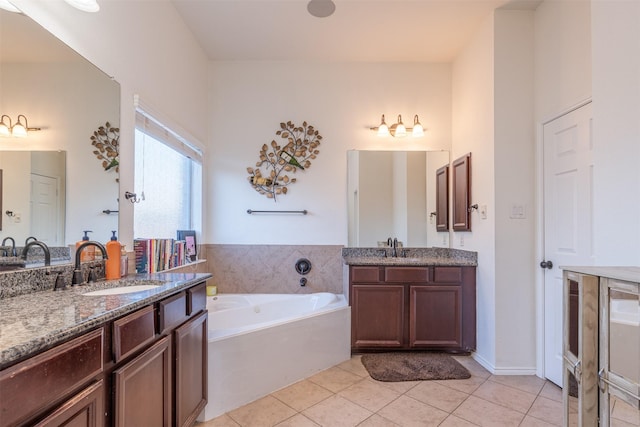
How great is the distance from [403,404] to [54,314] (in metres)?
2.01

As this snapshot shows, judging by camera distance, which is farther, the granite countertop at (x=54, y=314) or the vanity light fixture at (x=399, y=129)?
the vanity light fixture at (x=399, y=129)

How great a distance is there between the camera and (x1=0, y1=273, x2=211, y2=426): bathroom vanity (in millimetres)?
744

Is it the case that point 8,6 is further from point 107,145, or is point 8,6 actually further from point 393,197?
point 393,197

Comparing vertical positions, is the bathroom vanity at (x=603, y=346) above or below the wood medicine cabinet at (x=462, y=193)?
below

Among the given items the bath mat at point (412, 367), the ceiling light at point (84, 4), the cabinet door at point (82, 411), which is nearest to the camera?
the cabinet door at point (82, 411)

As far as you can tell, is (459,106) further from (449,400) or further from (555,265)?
(449,400)

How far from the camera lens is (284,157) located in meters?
3.36

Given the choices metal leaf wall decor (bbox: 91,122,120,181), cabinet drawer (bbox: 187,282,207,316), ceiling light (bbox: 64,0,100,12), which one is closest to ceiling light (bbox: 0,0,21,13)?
ceiling light (bbox: 64,0,100,12)

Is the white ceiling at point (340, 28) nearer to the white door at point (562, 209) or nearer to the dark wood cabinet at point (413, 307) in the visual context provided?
the white door at point (562, 209)

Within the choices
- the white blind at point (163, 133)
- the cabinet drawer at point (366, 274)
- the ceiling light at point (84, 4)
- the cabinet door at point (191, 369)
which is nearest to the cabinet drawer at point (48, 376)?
the cabinet door at point (191, 369)

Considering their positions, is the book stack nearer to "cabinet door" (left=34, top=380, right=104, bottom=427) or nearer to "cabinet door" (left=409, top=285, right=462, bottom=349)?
"cabinet door" (left=34, top=380, right=104, bottom=427)

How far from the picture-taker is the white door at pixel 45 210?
1356 millimetres

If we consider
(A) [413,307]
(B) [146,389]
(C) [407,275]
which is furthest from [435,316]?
(B) [146,389]

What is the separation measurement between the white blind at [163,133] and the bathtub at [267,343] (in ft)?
4.71
